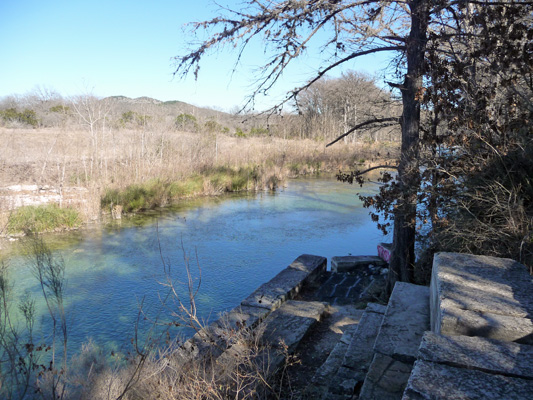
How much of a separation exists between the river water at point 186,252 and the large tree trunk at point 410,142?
2569 mm

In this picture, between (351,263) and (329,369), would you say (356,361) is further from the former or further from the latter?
(351,263)

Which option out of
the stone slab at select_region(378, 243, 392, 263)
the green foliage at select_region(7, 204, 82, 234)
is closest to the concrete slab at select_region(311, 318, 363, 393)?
the stone slab at select_region(378, 243, 392, 263)

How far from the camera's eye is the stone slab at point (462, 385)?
1.53m

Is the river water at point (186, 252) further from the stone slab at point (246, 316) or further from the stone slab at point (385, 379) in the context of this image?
the stone slab at point (385, 379)

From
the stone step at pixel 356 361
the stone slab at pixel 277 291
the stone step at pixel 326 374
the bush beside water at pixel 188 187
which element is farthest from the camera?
the bush beside water at pixel 188 187

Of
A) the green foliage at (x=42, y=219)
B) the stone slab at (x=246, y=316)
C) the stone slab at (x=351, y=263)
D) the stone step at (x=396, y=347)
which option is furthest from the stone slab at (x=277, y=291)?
the green foliage at (x=42, y=219)

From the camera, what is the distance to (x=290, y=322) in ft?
14.7

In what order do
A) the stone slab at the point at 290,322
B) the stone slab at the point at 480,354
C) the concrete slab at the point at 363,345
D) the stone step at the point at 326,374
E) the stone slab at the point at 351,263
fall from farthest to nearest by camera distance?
the stone slab at the point at 351,263 < the stone slab at the point at 290,322 < the stone step at the point at 326,374 < the concrete slab at the point at 363,345 < the stone slab at the point at 480,354

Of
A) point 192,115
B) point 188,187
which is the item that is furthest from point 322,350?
point 192,115

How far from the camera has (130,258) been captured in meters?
8.27

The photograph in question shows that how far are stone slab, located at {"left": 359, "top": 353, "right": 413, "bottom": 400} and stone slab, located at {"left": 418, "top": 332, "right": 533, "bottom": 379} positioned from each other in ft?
1.36

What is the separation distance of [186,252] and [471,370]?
23.4 ft

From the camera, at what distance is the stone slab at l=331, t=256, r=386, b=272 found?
24.4ft

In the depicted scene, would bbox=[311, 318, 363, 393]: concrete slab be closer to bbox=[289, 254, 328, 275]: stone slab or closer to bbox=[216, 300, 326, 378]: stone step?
bbox=[216, 300, 326, 378]: stone step
